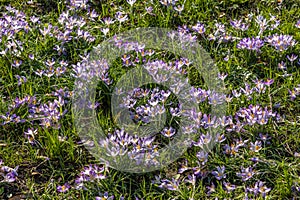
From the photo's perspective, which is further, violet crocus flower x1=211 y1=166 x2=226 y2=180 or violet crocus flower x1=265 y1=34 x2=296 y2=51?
violet crocus flower x1=265 y1=34 x2=296 y2=51

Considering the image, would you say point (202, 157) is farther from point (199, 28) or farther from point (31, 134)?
point (199, 28)

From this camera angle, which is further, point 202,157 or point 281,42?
point 281,42

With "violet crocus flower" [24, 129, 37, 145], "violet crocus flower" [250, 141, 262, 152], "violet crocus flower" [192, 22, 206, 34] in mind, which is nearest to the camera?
"violet crocus flower" [250, 141, 262, 152]

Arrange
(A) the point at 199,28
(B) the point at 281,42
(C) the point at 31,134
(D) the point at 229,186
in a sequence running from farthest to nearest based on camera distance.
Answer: (A) the point at 199,28 < (B) the point at 281,42 < (C) the point at 31,134 < (D) the point at 229,186

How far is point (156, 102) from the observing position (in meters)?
3.03

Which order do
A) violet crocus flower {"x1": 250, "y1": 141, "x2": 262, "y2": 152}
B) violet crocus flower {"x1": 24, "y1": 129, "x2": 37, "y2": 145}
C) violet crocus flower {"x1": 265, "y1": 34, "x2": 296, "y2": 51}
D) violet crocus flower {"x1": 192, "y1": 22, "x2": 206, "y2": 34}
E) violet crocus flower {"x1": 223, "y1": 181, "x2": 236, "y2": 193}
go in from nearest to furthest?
violet crocus flower {"x1": 223, "y1": 181, "x2": 236, "y2": 193} < violet crocus flower {"x1": 250, "y1": 141, "x2": 262, "y2": 152} < violet crocus flower {"x1": 24, "y1": 129, "x2": 37, "y2": 145} < violet crocus flower {"x1": 265, "y1": 34, "x2": 296, "y2": 51} < violet crocus flower {"x1": 192, "y1": 22, "x2": 206, "y2": 34}

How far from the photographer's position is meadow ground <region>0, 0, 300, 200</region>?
2785 millimetres

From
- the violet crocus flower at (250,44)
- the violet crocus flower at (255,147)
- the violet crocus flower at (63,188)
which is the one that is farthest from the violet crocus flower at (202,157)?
the violet crocus flower at (250,44)

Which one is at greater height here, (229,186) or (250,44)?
(250,44)

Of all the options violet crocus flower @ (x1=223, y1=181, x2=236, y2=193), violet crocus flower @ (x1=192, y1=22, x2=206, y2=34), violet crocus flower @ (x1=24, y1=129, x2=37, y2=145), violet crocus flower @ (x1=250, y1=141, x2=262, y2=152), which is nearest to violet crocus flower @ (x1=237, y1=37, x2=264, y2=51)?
violet crocus flower @ (x1=192, y1=22, x2=206, y2=34)

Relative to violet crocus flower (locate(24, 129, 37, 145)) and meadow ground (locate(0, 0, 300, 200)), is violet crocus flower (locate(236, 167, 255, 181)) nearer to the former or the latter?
meadow ground (locate(0, 0, 300, 200))

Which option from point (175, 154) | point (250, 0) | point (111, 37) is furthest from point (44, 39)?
point (250, 0)

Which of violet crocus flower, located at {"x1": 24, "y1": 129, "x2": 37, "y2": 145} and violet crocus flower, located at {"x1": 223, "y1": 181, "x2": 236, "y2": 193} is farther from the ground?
violet crocus flower, located at {"x1": 24, "y1": 129, "x2": 37, "y2": 145}

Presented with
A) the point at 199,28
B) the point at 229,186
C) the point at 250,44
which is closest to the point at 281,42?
the point at 250,44
